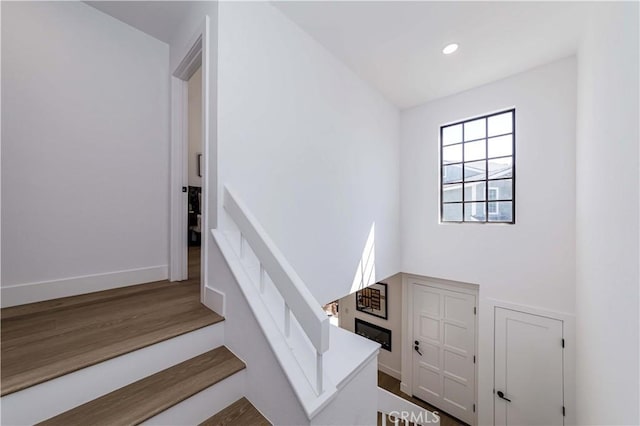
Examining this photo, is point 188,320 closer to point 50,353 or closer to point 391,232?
point 50,353

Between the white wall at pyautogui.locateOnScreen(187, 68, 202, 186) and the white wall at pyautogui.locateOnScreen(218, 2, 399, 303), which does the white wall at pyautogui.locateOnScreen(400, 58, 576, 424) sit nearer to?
the white wall at pyautogui.locateOnScreen(218, 2, 399, 303)

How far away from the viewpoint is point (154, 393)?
3.40 feet

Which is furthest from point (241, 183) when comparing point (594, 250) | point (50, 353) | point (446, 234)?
point (446, 234)

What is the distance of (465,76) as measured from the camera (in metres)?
2.89

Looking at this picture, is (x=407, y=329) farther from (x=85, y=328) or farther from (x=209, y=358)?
(x=85, y=328)

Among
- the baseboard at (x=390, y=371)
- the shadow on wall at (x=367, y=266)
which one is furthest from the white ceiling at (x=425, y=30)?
the baseboard at (x=390, y=371)

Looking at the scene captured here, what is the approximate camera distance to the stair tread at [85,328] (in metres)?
0.97

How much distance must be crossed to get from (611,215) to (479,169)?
213 centimetres

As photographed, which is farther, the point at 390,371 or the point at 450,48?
the point at 390,371

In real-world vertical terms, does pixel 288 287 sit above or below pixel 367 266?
above

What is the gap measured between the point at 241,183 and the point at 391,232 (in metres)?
2.55

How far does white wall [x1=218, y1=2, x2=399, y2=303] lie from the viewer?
5.41 ft

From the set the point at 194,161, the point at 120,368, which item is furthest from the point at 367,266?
the point at 194,161

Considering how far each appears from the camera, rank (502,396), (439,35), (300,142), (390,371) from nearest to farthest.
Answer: (300,142), (439,35), (502,396), (390,371)
